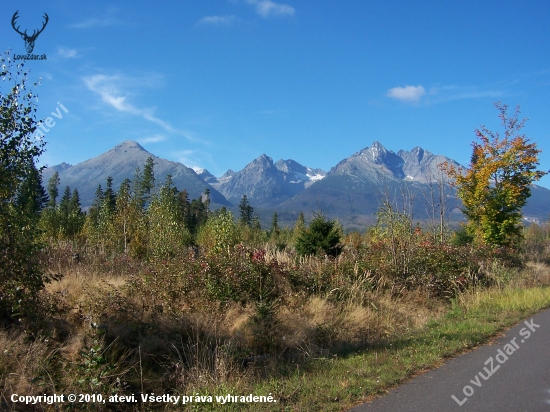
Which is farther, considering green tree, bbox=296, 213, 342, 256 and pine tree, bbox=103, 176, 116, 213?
pine tree, bbox=103, 176, 116, 213

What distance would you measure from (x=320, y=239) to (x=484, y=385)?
668 inches

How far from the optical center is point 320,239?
2275cm

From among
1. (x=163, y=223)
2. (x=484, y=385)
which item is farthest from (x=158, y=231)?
(x=484, y=385)

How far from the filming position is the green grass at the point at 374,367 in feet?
17.7

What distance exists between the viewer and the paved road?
512 cm

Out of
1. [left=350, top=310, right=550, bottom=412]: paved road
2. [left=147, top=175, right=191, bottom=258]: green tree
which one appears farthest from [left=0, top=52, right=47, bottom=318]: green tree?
[left=147, top=175, right=191, bottom=258]: green tree

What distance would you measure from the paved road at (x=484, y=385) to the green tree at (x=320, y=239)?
1421 centimetres

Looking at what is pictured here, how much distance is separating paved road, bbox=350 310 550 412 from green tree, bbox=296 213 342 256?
1421 centimetres

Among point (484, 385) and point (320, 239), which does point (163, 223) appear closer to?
point (320, 239)

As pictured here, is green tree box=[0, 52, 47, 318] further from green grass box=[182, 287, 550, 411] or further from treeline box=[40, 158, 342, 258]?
treeline box=[40, 158, 342, 258]

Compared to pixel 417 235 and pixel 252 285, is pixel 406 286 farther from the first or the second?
pixel 417 235

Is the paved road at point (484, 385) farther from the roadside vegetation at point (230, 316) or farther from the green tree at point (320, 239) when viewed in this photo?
the green tree at point (320, 239)

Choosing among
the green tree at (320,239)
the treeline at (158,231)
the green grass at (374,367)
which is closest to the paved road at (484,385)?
the green grass at (374,367)

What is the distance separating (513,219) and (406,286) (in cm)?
1368
